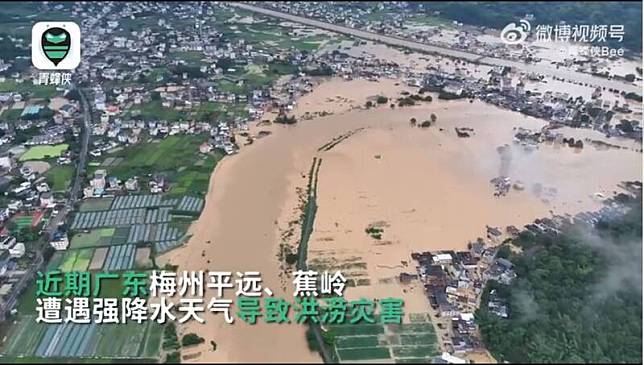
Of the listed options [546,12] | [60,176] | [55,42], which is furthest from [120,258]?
[546,12]

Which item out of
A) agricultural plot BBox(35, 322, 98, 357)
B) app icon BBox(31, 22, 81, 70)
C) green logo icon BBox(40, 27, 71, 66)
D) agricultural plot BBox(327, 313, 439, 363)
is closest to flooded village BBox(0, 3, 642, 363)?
agricultural plot BBox(327, 313, 439, 363)

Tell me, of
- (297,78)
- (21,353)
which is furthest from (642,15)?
(21,353)

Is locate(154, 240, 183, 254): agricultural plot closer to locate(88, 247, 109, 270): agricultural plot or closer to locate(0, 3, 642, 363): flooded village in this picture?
locate(0, 3, 642, 363): flooded village

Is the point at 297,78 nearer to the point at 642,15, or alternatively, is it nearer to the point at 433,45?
the point at 433,45

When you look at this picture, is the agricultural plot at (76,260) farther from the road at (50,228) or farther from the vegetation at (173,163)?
the vegetation at (173,163)

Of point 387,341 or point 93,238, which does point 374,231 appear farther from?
point 93,238

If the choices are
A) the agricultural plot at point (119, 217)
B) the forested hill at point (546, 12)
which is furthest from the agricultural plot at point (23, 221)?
the forested hill at point (546, 12)
